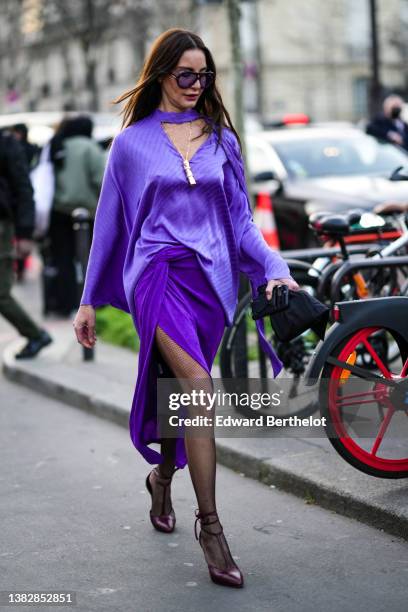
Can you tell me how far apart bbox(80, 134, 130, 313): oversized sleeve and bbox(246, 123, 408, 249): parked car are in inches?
246

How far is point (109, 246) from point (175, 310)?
0.44 meters

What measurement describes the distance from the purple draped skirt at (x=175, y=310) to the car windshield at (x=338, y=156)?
760cm

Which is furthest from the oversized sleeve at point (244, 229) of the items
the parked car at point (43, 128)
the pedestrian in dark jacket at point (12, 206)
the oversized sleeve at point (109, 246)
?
the parked car at point (43, 128)

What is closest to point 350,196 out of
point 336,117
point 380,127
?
point 380,127

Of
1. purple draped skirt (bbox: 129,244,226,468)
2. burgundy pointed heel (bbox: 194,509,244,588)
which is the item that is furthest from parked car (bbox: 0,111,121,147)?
burgundy pointed heel (bbox: 194,509,244,588)

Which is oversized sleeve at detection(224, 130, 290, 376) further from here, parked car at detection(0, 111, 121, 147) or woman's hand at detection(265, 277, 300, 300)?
parked car at detection(0, 111, 121, 147)

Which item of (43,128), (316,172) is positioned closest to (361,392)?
(316,172)

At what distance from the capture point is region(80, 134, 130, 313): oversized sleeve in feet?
14.7

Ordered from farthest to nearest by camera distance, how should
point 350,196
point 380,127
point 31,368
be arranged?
point 380,127 < point 350,196 < point 31,368

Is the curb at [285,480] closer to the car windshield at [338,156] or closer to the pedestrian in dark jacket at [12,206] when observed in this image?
the pedestrian in dark jacket at [12,206]

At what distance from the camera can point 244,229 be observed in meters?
4.51

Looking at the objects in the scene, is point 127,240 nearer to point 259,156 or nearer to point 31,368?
point 31,368

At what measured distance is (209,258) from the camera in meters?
4.31

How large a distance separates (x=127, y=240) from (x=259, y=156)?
26.6ft
